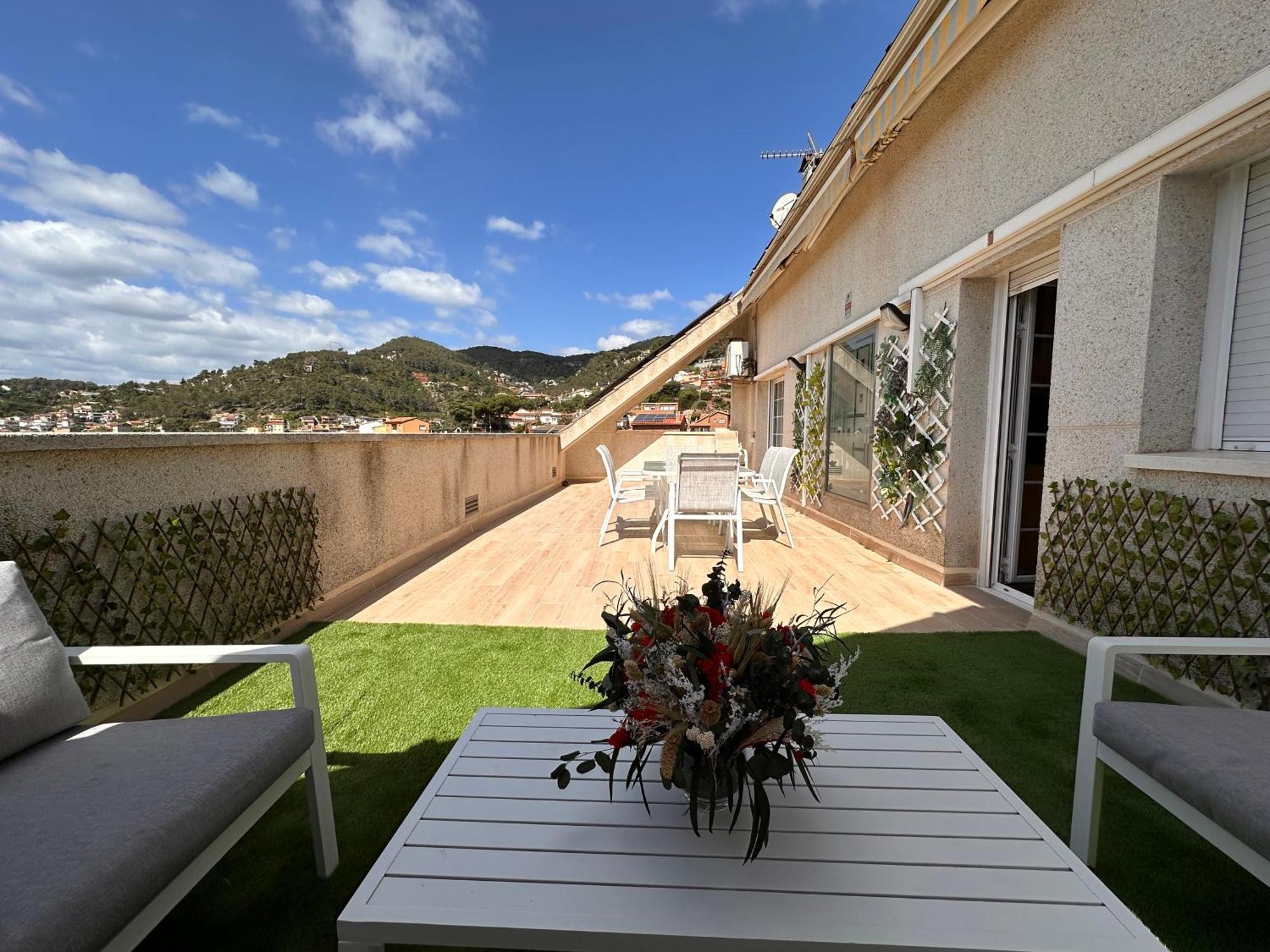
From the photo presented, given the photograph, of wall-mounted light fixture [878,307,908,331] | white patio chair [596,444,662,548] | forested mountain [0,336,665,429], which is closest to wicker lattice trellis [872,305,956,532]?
wall-mounted light fixture [878,307,908,331]

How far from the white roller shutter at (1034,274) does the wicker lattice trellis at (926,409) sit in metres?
0.43

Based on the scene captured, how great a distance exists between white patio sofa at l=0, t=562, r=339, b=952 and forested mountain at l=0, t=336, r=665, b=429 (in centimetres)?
185

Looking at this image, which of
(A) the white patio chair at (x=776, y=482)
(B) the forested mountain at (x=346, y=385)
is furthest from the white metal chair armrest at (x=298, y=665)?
(A) the white patio chair at (x=776, y=482)

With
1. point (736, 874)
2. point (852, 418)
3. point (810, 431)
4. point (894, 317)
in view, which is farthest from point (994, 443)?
point (736, 874)

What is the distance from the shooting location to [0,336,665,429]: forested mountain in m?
4.77

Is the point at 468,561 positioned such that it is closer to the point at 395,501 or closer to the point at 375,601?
the point at 395,501

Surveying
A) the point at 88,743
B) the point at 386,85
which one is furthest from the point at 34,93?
the point at 88,743

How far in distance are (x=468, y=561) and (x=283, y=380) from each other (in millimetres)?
12310

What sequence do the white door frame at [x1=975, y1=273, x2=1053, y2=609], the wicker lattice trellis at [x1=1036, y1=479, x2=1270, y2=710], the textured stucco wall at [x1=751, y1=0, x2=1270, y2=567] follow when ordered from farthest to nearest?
the white door frame at [x1=975, y1=273, x2=1053, y2=609], the textured stucco wall at [x1=751, y1=0, x2=1270, y2=567], the wicker lattice trellis at [x1=1036, y1=479, x2=1270, y2=710]

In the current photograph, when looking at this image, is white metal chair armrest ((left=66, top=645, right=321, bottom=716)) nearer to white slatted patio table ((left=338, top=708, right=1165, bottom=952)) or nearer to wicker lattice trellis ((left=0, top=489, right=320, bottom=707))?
white slatted patio table ((left=338, top=708, right=1165, bottom=952))

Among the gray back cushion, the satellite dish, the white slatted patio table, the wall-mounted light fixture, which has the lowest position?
the white slatted patio table

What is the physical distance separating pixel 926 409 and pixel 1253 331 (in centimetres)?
201

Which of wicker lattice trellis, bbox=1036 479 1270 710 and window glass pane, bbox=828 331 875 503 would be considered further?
window glass pane, bbox=828 331 875 503

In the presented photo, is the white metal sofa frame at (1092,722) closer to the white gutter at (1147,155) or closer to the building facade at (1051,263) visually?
the building facade at (1051,263)
